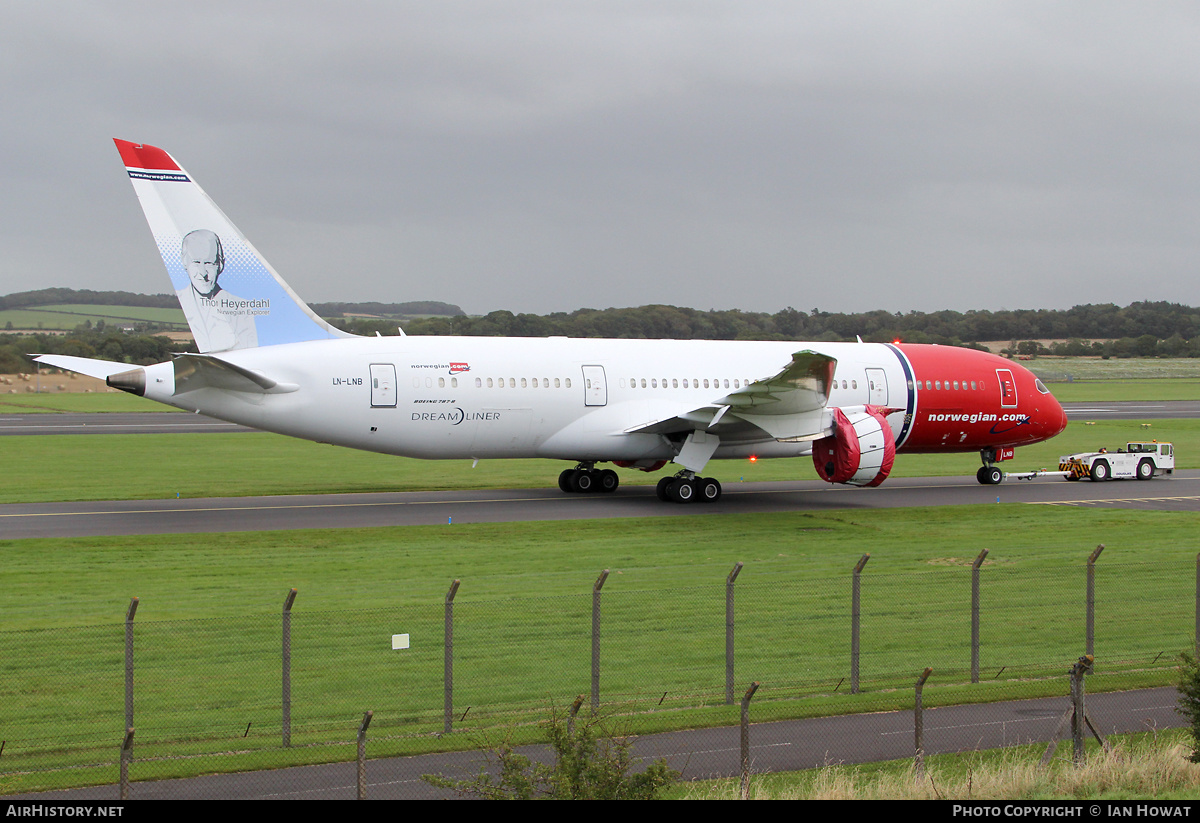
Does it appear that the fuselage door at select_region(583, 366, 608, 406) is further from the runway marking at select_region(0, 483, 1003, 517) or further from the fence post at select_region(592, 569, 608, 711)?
the fence post at select_region(592, 569, 608, 711)

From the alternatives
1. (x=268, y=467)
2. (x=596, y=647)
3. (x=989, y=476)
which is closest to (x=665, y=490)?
(x=989, y=476)

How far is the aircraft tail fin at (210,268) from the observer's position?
26.4 metres

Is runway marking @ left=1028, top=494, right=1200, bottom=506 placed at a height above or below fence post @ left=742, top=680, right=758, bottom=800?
below

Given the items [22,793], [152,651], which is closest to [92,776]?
[22,793]

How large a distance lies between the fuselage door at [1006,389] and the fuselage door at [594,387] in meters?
13.6

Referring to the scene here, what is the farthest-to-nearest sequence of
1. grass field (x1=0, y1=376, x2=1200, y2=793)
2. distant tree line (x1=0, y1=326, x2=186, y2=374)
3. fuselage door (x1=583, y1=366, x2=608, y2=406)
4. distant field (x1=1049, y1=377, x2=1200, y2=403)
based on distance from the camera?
distant tree line (x1=0, y1=326, x2=186, y2=374), distant field (x1=1049, y1=377, x2=1200, y2=403), fuselage door (x1=583, y1=366, x2=608, y2=406), grass field (x1=0, y1=376, x2=1200, y2=793)

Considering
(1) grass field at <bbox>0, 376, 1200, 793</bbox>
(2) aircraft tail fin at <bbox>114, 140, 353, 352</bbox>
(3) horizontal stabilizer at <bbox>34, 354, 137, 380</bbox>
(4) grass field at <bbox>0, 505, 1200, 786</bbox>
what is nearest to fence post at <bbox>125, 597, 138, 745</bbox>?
(1) grass field at <bbox>0, 376, 1200, 793</bbox>

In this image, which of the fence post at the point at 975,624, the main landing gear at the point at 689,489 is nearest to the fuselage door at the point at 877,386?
the main landing gear at the point at 689,489

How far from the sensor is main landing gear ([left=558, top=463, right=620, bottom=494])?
33.7 meters

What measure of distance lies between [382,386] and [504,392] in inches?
128

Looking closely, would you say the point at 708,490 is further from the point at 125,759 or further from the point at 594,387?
the point at 125,759

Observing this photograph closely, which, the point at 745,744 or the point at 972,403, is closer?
the point at 745,744

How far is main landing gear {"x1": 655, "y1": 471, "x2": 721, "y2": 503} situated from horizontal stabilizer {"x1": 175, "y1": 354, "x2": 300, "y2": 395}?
1055 cm

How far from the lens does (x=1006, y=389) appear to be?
36719 millimetres
